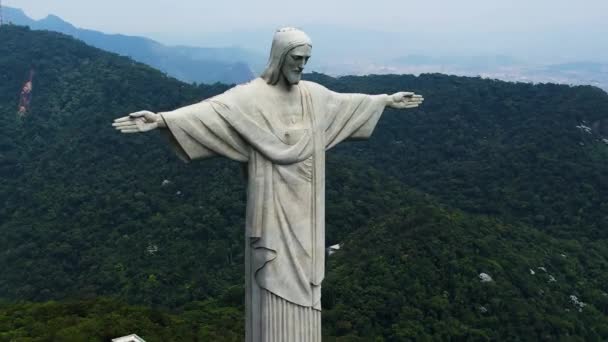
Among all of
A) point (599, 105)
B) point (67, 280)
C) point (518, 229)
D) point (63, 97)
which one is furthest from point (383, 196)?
point (63, 97)

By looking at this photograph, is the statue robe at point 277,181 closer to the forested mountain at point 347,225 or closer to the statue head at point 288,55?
the statue head at point 288,55

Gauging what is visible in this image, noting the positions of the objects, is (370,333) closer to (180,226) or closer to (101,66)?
(180,226)

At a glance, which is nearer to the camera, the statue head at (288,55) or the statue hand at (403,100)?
the statue head at (288,55)

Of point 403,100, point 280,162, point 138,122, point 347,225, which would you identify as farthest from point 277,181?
point 347,225

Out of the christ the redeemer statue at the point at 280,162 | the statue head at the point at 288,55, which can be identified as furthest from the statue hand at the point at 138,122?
the statue head at the point at 288,55

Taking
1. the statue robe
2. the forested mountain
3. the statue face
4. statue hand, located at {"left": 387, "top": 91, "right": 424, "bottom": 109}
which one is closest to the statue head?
the statue face

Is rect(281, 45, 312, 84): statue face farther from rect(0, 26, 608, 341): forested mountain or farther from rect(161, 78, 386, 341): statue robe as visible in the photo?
rect(0, 26, 608, 341): forested mountain
